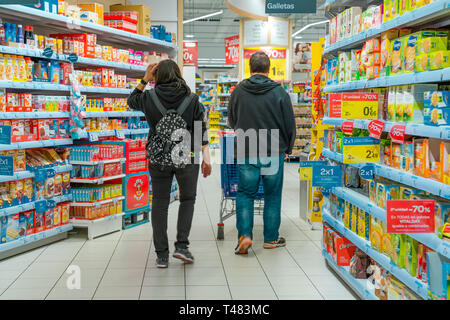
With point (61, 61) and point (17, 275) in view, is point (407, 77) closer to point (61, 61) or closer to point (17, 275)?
point (17, 275)

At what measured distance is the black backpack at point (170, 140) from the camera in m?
4.07

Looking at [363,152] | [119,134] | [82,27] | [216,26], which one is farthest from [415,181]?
[216,26]

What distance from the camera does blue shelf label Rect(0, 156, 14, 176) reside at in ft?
12.9

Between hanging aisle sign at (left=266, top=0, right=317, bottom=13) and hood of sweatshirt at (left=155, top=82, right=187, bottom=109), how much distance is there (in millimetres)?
2868

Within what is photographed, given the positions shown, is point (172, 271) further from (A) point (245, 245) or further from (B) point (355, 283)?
(B) point (355, 283)

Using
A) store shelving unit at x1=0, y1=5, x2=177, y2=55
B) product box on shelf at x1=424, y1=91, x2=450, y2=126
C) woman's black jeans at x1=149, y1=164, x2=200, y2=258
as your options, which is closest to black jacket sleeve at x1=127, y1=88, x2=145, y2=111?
woman's black jeans at x1=149, y1=164, x2=200, y2=258

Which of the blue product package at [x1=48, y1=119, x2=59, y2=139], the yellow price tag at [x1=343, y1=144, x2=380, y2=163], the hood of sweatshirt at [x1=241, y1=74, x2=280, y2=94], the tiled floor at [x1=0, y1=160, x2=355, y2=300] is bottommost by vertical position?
the tiled floor at [x1=0, y1=160, x2=355, y2=300]

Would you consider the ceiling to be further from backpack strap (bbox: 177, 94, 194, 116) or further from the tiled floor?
backpack strap (bbox: 177, 94, 194, 116)

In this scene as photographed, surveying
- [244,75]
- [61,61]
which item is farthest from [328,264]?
[244,75]

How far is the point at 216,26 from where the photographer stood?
2666 centimetres

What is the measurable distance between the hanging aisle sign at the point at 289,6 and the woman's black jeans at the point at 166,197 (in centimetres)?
314

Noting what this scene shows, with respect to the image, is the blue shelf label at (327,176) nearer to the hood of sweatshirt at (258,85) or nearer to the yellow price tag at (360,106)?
the yellow price tag at (360,106)

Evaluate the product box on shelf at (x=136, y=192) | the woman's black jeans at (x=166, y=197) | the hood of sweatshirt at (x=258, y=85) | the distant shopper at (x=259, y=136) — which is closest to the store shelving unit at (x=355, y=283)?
the distant shopper at (x=259, y=136)
